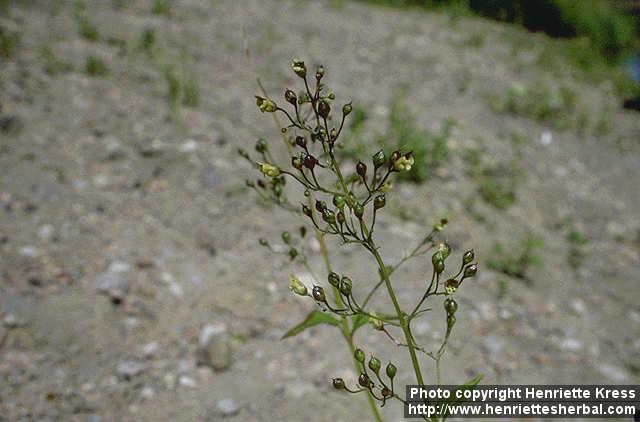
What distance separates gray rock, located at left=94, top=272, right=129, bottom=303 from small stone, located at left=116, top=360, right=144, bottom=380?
1.27 feet

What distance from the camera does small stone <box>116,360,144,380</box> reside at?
2.53 m

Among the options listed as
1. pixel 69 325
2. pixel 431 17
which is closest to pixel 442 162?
pixel 69 325

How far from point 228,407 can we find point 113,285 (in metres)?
0.96

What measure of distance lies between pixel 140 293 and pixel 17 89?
2.13 metres

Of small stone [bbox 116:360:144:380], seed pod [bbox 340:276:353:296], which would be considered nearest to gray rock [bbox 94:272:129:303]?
small stone [bbox 116:360:144:380]

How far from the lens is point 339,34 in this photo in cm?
705

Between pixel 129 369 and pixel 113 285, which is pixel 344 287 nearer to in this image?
pixel 129 369

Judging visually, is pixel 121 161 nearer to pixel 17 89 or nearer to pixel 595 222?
pixel 17 89

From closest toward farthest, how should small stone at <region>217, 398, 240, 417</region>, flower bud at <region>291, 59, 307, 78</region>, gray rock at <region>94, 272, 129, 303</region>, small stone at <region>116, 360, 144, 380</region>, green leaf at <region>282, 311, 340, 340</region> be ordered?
flower bud at <region>291, 59, 307, 78</region> < green leaf at <region>282, 311, 340, 340</region> < small stone at <region>217, 398, 240, 417</region> < small stone at <region>116, 360, 144, 380</region> < gray rock at <region>94, 272, 129, 303</region>

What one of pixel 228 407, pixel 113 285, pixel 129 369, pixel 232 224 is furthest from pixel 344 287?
pixel 232 224

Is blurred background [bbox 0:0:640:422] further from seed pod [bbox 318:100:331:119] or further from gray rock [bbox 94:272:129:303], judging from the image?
seed pod [bbox 318:100:331:119]

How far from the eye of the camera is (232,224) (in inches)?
135

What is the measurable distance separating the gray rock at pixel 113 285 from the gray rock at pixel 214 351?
1.65 feet

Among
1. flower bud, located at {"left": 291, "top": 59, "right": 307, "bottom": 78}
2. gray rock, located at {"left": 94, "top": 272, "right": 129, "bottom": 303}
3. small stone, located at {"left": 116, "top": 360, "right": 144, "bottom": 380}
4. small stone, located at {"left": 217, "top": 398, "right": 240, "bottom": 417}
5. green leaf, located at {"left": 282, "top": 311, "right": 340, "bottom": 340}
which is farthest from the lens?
gray rock, located at {"left": 94, "top": 272, "right": 129, "bottom": 303}
